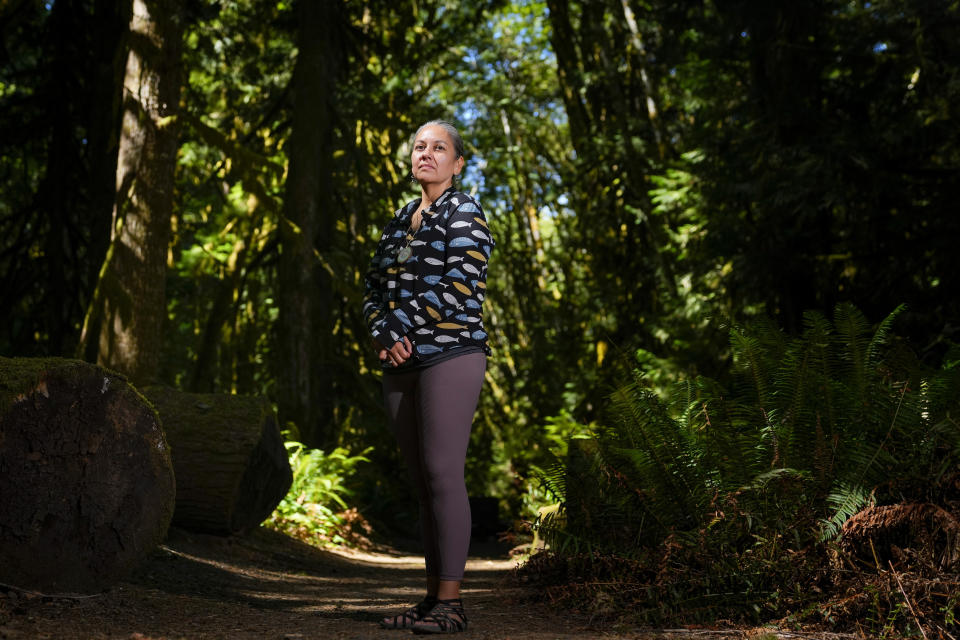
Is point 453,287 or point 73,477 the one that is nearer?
point 453,287

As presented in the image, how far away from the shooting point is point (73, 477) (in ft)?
14.4

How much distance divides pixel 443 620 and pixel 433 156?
219 cm

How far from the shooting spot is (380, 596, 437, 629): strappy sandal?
4.02 m

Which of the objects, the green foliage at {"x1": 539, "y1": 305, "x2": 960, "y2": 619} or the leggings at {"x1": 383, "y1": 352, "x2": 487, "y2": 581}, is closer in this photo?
the leggings at {"x1": 383, "y1": 352, "x2": 487, "y2": 581}

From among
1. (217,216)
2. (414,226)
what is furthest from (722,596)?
(217,216)

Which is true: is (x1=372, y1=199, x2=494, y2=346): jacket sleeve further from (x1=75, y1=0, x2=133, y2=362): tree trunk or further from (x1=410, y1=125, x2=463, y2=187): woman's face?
(x1=75, y1=0, x2=133, y2=362): tree trunk

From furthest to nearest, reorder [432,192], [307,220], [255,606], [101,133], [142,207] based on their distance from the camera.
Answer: [307,220] < [101,133] < [142,207] < [255,606] < [432,192]

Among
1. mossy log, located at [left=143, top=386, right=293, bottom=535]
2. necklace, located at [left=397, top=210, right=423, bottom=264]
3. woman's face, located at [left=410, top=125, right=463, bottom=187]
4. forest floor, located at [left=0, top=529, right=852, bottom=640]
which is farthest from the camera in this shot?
mossy log, located at [left=143, top=386, right=293, bottom=535]

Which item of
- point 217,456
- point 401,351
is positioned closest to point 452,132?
point 401,351

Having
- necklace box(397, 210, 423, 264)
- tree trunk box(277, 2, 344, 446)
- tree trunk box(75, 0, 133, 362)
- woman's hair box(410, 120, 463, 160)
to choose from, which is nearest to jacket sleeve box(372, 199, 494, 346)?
necklace box(397, 210, 423, 264)

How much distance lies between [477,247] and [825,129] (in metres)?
5.78

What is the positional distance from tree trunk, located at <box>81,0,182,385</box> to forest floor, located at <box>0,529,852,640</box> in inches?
74.6

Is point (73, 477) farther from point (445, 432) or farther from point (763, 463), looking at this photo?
point (763, 463)

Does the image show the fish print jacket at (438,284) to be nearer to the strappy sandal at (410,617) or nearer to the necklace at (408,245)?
the necklace at (408,245)
